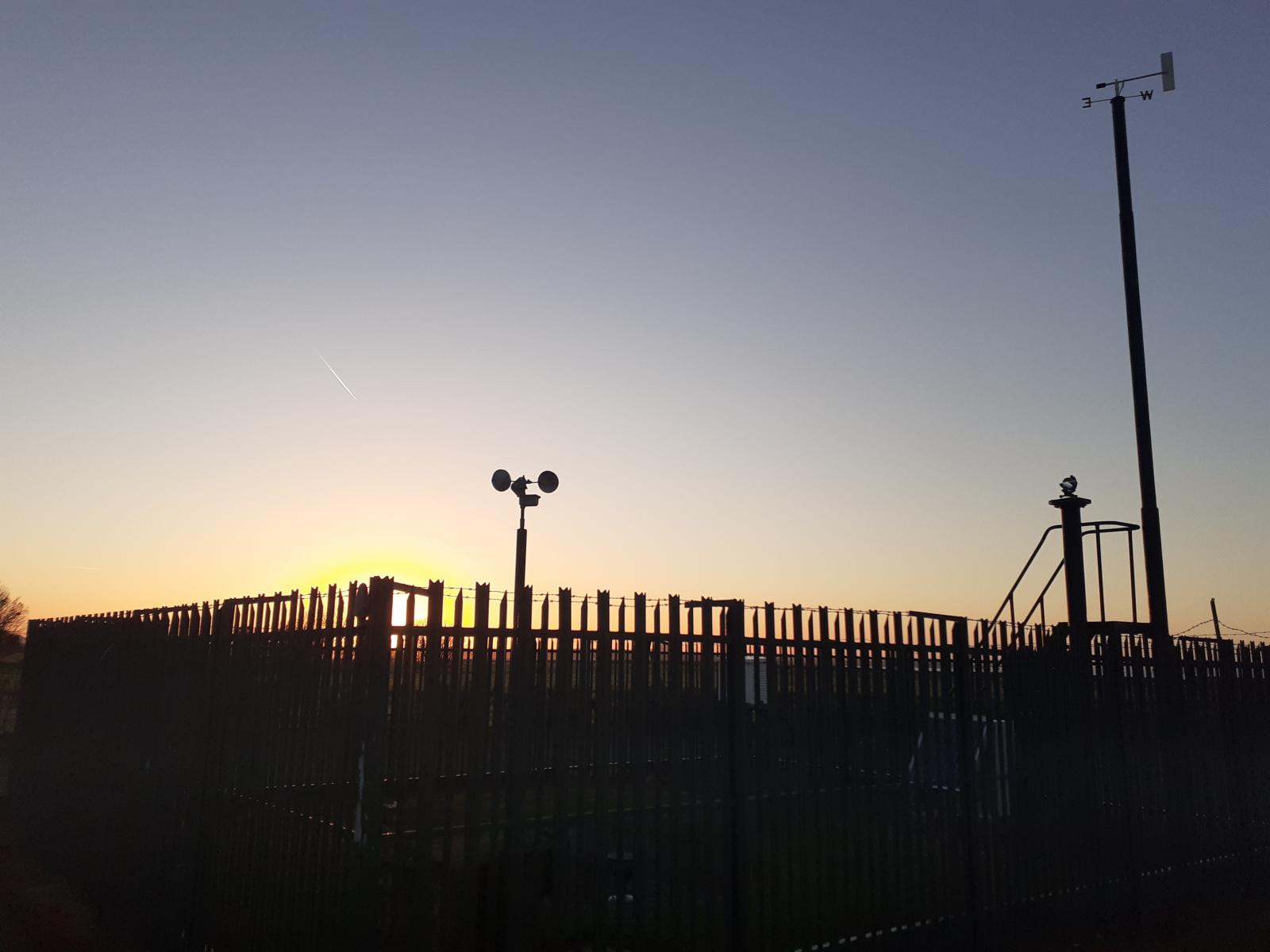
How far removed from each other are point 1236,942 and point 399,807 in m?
8.62

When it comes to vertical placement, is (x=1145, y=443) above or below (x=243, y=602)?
above

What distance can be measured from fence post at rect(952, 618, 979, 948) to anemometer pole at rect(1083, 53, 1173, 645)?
3.73 metres

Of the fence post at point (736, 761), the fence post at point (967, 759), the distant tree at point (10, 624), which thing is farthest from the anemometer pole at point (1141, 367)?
the distant tree at point (10, 624)

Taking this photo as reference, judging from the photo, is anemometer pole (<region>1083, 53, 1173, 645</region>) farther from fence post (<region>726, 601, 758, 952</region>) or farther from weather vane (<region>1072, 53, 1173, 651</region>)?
fence post (<region>726, 601, 758, 952</region>)

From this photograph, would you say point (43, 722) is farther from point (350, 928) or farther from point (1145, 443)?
point (1145, 443)

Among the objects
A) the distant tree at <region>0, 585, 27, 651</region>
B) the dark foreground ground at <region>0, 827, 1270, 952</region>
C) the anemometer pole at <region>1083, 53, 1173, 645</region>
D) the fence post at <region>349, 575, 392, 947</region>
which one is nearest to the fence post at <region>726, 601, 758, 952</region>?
the fence post at <region>349, 575, 392, 947</region>

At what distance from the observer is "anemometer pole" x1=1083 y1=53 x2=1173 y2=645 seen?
481 inches

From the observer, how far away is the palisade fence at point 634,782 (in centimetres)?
573

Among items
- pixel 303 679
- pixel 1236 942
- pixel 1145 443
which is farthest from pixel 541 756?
pixel 1145 443

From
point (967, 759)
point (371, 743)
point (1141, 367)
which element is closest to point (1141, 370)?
point (1141, 367)

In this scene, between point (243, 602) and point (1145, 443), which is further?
point (1145, 443)

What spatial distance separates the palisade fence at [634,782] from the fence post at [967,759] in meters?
0.02

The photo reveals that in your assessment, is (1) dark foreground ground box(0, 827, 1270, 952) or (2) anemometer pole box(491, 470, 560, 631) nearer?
(1) dark foreground ground box(0, 827, 1270, 952)

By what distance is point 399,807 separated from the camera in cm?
552
